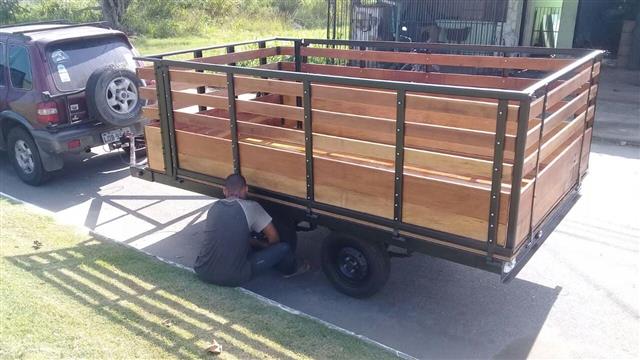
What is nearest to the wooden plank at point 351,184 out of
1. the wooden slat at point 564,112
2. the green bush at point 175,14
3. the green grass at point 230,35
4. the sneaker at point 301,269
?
the wooden slat at point 564,112

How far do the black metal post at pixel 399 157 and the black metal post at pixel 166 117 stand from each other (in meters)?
2.38

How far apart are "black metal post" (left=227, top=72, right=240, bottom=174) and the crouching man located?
10.3 inches

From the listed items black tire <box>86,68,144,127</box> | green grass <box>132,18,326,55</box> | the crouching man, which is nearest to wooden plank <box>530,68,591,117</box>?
the crouching man

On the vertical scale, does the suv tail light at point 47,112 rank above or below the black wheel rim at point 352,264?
above

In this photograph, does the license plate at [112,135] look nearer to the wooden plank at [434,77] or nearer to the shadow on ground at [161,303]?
the shadow on ground at [161,303]

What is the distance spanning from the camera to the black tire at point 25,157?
7598 millimetres

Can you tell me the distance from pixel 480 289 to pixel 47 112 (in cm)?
562

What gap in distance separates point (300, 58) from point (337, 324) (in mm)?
3797

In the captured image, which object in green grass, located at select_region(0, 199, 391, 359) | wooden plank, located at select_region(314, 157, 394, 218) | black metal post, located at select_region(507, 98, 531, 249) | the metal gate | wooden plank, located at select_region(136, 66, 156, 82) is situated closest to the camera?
black metal post, located at select_region(507, 98, 531, 249)

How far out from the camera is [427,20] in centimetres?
1422

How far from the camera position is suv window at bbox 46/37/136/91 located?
7.34m

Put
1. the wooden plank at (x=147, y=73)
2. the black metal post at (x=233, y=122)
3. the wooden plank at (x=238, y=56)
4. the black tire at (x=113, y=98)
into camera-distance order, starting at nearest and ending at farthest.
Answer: the black metal post at (x=233, y=122) < the wooden plank at (x=147, y=73) < the wooden plank at (x=238, y=56) < the black tire at (x=113, y=98)

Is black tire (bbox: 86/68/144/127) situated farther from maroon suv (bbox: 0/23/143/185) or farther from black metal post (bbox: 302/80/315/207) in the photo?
black metal post (bbox: 302/80/315/207)

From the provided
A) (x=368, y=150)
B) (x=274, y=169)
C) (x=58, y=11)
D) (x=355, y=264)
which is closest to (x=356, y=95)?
(x=368, y=150)
